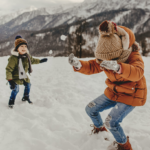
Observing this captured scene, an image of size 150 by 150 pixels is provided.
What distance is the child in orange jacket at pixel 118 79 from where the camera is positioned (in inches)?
53.4

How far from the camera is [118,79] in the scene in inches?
64.2

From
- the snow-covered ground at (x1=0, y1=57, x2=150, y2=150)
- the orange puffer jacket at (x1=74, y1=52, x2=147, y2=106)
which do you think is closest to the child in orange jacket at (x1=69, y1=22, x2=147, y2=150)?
the orange puffer jacket at (x1=74, y1=52, x2=147, y2=106)

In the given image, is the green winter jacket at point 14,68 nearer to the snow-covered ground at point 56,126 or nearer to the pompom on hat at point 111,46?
the snow-covered ground at point 56,126

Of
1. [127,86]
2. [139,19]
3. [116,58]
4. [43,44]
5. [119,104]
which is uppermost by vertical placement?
[139,19]

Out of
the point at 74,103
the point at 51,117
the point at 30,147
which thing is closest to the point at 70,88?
the point at 74,103

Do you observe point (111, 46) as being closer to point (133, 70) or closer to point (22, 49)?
point (133, 70)

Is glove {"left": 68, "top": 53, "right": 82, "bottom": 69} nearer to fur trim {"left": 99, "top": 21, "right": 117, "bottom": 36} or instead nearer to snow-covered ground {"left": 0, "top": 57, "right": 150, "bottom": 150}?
fur trim {"left": 99, "top": 21, "right": 117, "bottom": 36}

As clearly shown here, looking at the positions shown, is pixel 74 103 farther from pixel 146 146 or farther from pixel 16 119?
pixel 146 146

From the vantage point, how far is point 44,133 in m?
2.27

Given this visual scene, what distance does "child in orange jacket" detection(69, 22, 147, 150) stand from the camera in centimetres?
136

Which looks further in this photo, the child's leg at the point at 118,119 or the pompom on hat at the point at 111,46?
the child's leg at the point at 118,119

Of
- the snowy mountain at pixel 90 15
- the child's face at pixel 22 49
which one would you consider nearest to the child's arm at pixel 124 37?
the child's face at pixel 22 49

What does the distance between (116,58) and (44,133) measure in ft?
5.95

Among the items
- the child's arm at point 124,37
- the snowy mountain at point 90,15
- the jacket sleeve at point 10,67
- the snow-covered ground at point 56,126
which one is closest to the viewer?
the child's arm at point 124,37
